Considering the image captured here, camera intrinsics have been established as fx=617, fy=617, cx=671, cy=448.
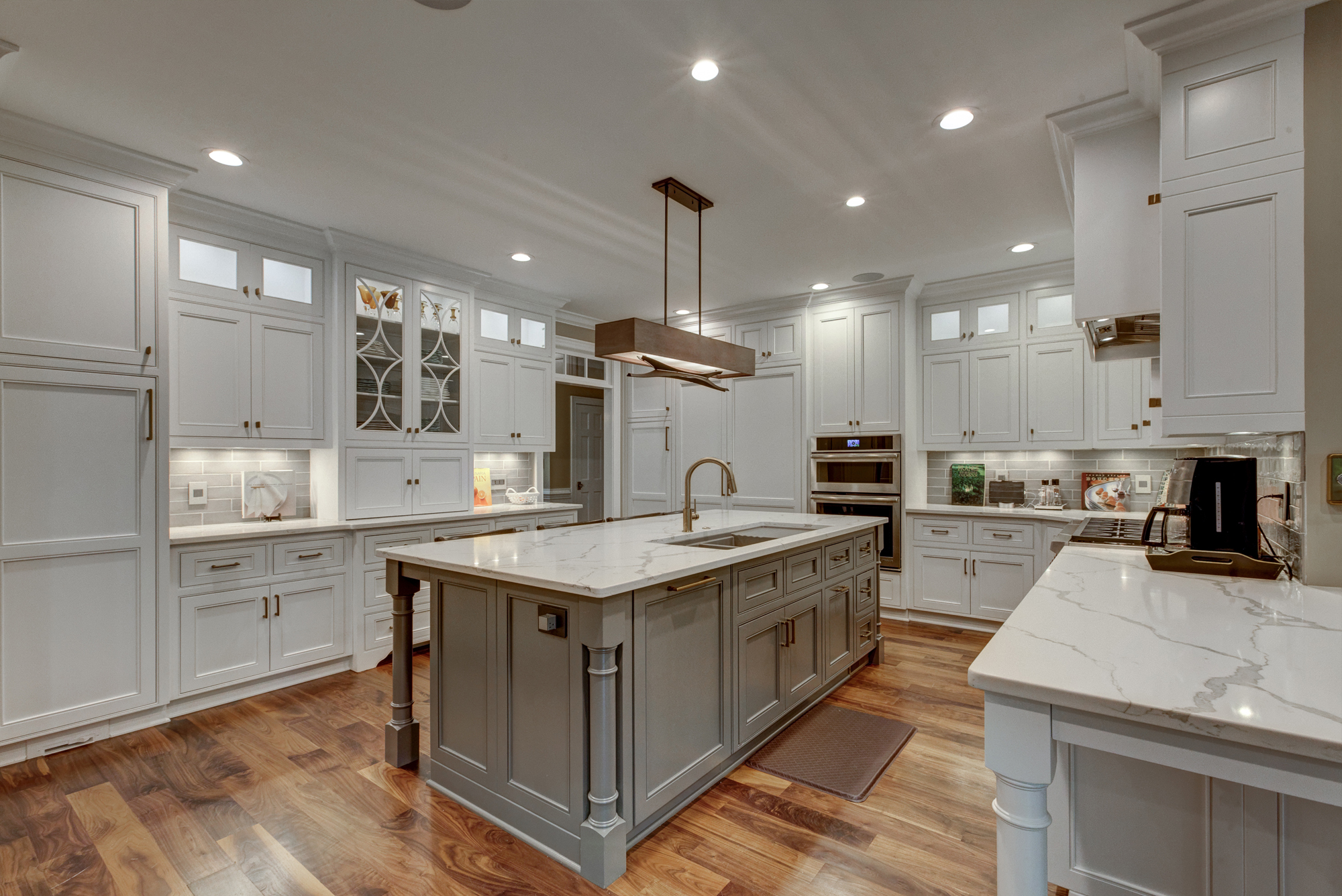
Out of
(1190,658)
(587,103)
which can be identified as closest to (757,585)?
(1190,658)

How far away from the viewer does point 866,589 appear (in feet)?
11.8

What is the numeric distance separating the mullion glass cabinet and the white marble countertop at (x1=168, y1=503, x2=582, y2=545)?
0.52 meters

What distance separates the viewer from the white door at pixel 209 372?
3.12 metres

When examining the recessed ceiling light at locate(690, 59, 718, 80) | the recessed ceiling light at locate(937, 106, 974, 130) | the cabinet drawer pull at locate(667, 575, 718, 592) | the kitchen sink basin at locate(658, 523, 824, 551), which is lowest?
the cabinet drawer pull at locate(667, 575, 718, 592)

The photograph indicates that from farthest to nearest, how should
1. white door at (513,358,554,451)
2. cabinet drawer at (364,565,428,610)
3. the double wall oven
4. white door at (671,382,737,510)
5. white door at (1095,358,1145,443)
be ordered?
white door at (671,382,737,510) → white door at (513,358,554,451) → the double wall oven → white door at (1095,358,1145,443) → cabinet drawer at (364,565,428,610)

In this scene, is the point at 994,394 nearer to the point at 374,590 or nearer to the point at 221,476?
the point at 374,590

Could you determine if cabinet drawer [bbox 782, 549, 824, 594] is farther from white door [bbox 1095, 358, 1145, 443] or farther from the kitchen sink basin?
white door [bbox 1095, 358, 1145, 443]

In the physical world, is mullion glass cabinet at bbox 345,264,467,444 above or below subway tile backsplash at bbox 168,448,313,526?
above

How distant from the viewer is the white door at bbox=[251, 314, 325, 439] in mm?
3424

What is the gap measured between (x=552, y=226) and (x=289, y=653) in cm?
280

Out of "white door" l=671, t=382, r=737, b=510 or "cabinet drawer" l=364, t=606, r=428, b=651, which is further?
"white door" l=671, t=382, r=737, b=510

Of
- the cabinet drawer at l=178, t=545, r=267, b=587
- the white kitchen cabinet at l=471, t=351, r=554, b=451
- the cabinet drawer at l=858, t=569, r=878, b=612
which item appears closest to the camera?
the cabinet drawer at l=178, t=545, r=267, b=587

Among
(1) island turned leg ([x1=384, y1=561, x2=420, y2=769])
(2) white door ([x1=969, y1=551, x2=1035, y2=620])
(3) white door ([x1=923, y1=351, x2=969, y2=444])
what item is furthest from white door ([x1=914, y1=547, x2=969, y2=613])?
(1) island turned leg ([x1=384, y1=561, x2=420, y2=769])

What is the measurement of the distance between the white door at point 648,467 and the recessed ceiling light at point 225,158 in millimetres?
3817
